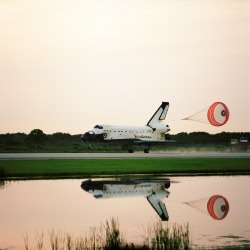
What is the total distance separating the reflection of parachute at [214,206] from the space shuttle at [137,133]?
5594 centimetres

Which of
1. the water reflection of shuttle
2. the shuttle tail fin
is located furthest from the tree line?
the water reflection of shuttle

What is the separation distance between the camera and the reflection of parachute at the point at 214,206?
80.9 ft

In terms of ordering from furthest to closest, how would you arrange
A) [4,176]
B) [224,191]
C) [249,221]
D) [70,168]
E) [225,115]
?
A: [225,115] → [70,168] → [4,176] → [224,191] → [249,221]

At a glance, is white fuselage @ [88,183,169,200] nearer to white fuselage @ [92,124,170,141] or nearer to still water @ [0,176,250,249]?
still water @ [0,176,250,249]

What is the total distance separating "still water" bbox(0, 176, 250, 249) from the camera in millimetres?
20516

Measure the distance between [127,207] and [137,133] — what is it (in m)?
64.5

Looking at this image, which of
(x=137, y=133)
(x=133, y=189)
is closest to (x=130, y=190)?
(x=133, y=189)

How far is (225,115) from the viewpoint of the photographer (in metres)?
55.8

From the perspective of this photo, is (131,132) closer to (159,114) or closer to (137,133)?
(137,133)

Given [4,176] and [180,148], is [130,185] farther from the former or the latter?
[180,148]

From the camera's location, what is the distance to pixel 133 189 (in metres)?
33.8

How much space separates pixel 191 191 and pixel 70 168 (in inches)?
694

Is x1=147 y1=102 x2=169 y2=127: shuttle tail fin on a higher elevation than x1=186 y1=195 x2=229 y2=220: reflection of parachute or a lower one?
higher

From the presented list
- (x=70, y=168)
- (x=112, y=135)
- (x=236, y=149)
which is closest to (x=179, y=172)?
(x=70, y=168)
